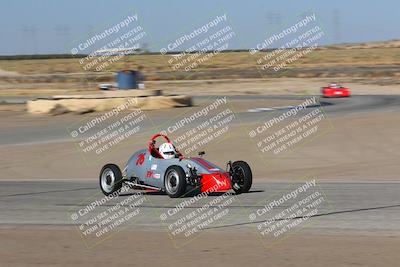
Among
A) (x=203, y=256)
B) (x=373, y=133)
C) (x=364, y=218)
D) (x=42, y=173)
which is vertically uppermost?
(x=42, y=173)

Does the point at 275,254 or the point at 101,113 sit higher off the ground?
the point at 101,113

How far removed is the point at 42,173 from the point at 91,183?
13.0 feet

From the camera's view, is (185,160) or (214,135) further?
(214,135)

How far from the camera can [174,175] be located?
1409 centimetres

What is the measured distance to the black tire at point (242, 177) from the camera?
14.4 metres

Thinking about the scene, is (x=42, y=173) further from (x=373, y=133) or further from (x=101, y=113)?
(x=101, y=113)

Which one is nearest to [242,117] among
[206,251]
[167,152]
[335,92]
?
[335,92]

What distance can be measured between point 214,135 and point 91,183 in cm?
1178

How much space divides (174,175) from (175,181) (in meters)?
0.10

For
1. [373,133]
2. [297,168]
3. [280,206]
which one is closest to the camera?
[280,206]

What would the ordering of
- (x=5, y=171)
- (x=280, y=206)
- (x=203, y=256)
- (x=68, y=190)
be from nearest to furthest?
(x=203, y=256) < (x=280, y=206) < (x=68, y=190) < (x=5, y=171)

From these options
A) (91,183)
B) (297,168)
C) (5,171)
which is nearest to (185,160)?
(91,183)

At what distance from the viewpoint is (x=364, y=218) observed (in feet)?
38.7

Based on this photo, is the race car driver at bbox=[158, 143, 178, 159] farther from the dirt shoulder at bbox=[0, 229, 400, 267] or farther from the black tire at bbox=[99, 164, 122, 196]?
the dirt shoulder at bbox=[0, 229, 400, 267]
